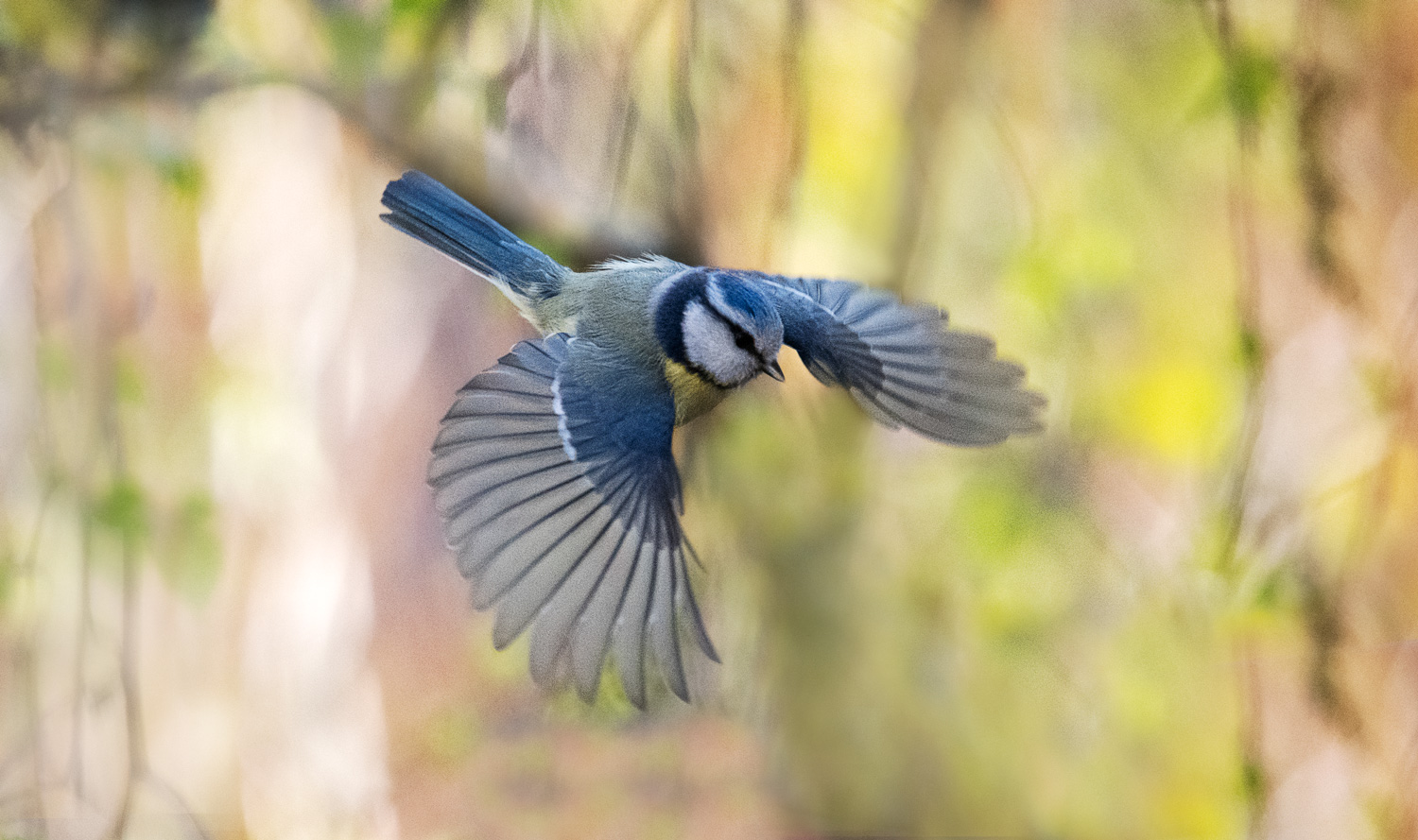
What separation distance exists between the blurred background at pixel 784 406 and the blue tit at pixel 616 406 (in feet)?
0.85

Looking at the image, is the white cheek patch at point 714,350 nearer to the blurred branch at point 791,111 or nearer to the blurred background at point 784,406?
the blurred background at point 784,406

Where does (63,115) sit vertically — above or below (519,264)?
above

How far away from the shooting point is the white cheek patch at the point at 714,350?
27.2 inches

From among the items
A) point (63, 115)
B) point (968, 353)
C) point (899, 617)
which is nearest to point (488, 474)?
point (968, 353)

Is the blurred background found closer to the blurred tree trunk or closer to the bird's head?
the blurred tree trunk

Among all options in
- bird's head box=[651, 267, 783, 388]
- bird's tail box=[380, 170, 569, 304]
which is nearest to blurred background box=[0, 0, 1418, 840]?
bird's tail box=[380, 170, 569, 304]

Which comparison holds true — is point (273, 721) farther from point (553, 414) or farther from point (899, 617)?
point (553, 414)

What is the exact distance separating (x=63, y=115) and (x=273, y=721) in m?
1.20

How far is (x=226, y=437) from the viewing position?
67.0 inches

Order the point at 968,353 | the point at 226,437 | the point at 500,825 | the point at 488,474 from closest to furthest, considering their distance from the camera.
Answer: the point at 488,474, the point at 968,353, the point at 226,437, the point at 500,825

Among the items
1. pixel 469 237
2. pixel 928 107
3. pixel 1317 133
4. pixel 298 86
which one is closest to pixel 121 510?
pixel 298 86

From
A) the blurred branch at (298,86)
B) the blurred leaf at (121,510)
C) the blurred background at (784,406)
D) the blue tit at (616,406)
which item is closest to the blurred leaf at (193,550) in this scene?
the blurred background at (784,406)

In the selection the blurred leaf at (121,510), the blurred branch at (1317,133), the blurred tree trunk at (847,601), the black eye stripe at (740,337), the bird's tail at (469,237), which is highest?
the blurred branch at (1317,133)

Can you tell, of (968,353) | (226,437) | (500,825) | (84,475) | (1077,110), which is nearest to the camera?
(968,353)
